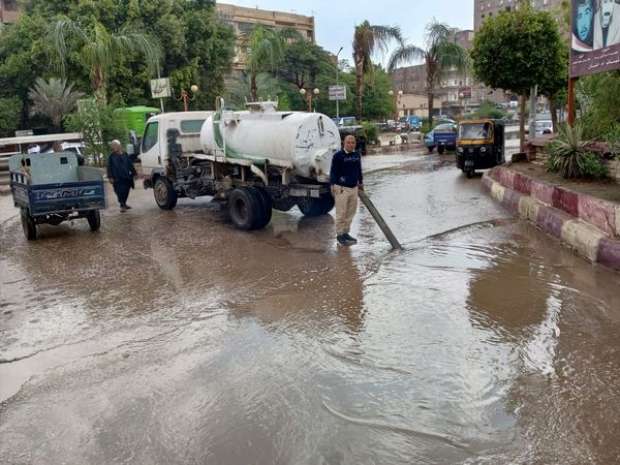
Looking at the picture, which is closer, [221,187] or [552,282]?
[552,282]

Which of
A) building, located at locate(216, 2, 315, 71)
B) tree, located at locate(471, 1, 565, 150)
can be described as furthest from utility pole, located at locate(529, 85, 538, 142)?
building, located at locate(216, 2, 315, 71)

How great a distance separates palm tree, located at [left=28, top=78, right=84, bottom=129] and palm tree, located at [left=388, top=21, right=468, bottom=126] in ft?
64.2

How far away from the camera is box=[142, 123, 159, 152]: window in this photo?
13.6 m

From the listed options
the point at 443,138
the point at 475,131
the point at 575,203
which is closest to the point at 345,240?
the point at 575,203

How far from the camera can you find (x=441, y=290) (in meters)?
6.93

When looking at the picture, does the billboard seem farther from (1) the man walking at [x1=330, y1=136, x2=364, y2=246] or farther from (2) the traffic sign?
→ (2) the traffic sign

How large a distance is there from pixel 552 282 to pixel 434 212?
5.25m

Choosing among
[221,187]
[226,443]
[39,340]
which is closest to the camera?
[226,443]

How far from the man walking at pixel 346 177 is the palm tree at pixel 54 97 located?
1052 inches

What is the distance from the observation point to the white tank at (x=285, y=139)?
10.2 meters

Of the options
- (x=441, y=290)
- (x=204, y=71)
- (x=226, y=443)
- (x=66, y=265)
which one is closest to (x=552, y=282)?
(x=441, y=290)

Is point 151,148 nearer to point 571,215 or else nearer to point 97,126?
point 571,215

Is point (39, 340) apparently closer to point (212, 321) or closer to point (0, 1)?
point (212, 321)

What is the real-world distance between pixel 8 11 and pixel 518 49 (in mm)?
47921
